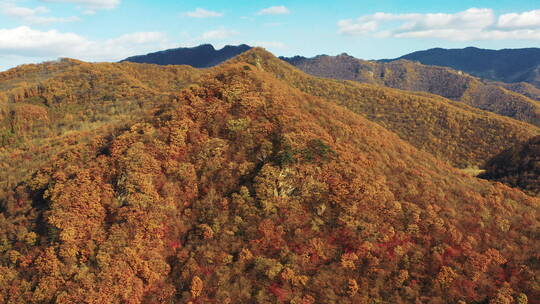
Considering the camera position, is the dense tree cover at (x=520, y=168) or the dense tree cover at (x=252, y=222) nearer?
the dense tree cover at (x=252, y=222)

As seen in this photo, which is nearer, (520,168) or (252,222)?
(252,222)

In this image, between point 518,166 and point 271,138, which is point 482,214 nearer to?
point 271,138

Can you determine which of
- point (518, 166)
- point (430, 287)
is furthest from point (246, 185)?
point (518, 166)

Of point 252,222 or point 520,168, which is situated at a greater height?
point 252,222

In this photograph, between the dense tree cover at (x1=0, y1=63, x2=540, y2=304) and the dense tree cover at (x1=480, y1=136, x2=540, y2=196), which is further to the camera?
the dense tree cover at (x1=480, y1=136, x2=540, y2=196)
